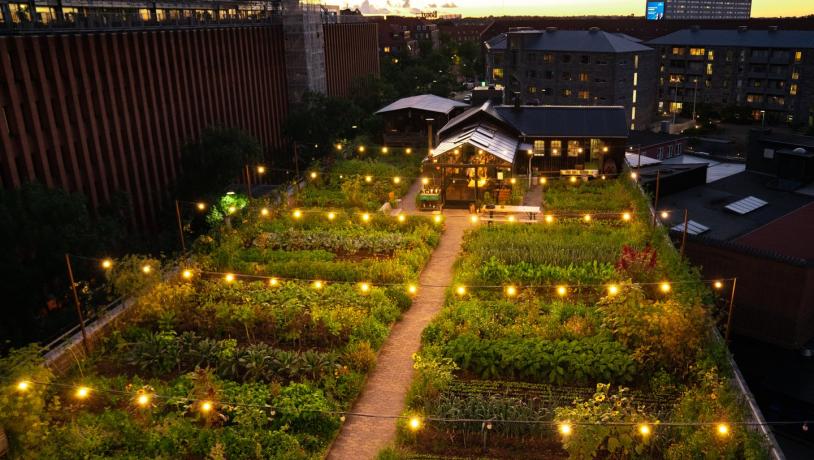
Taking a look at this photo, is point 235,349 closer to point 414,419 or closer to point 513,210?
point 414,419

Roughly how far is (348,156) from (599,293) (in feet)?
79.1

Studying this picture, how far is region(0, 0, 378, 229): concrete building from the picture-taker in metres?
20.7

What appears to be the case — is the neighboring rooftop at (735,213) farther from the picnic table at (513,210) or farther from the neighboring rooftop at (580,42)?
the neighboring rooftop at (580,42)

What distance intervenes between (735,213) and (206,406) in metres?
25.3

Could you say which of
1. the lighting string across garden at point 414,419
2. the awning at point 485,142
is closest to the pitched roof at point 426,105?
the awning at point 485,142

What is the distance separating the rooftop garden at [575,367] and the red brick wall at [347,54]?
121 feet

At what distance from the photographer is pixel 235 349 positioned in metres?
15.9

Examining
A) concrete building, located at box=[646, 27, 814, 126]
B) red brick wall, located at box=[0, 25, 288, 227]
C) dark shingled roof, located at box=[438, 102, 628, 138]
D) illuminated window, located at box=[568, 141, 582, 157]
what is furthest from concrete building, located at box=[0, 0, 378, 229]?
concrete building, located at box=[646, 27, 814, 126]

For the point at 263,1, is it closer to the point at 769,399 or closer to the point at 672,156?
the point at 672,156

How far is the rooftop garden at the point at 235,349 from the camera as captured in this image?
12.6 meters

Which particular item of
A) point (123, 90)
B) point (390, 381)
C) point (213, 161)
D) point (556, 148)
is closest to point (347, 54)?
point (556, 148)

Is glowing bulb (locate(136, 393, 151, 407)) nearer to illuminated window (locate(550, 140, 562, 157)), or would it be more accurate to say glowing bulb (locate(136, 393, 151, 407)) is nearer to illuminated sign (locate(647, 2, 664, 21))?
illuminated window (locate(550, 140, 562, 157))

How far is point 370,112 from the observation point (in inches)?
2055

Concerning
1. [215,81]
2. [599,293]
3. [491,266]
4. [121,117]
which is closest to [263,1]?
[215,81]
